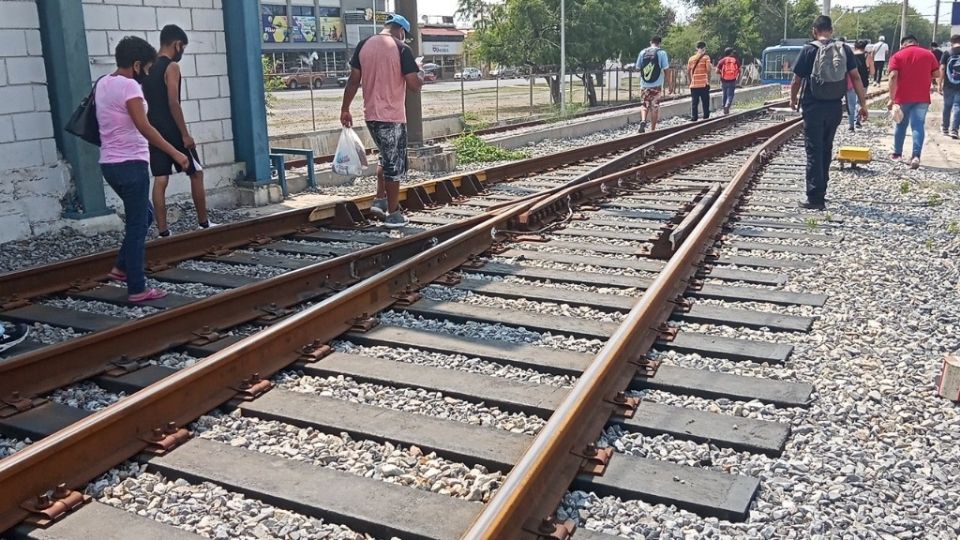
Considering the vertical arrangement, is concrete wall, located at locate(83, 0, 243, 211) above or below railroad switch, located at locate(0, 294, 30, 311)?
above

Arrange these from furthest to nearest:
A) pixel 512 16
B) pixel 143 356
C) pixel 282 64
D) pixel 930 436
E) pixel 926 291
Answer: pixel 282 64, pixel 512 16, pixel 926 291, pixel 143 356, pixel 930 436

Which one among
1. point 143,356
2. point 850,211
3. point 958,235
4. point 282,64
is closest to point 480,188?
point 850,211

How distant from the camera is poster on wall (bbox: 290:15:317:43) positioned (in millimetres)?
68875

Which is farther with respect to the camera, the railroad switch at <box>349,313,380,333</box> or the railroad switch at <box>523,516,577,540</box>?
the railroad switch at <box>349,313,380,333</box>

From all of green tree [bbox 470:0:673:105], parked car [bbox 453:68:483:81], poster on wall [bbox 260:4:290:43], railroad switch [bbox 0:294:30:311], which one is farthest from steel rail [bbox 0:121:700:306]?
parked car [bbox 453:68:483:81]

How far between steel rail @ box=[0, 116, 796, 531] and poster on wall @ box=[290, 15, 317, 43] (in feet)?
217

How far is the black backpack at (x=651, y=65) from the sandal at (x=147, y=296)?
1265cm

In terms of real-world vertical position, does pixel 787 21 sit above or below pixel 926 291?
above

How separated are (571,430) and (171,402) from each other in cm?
186

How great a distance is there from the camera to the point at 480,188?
35.8ft

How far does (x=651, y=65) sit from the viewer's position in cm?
1692

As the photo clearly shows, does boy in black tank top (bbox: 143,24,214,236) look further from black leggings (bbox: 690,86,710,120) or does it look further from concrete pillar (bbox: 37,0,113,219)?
black leggings (bbox: 690,86,710,120)

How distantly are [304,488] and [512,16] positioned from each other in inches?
1270

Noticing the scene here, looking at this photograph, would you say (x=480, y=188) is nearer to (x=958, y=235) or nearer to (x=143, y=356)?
(x=958, y=235)
